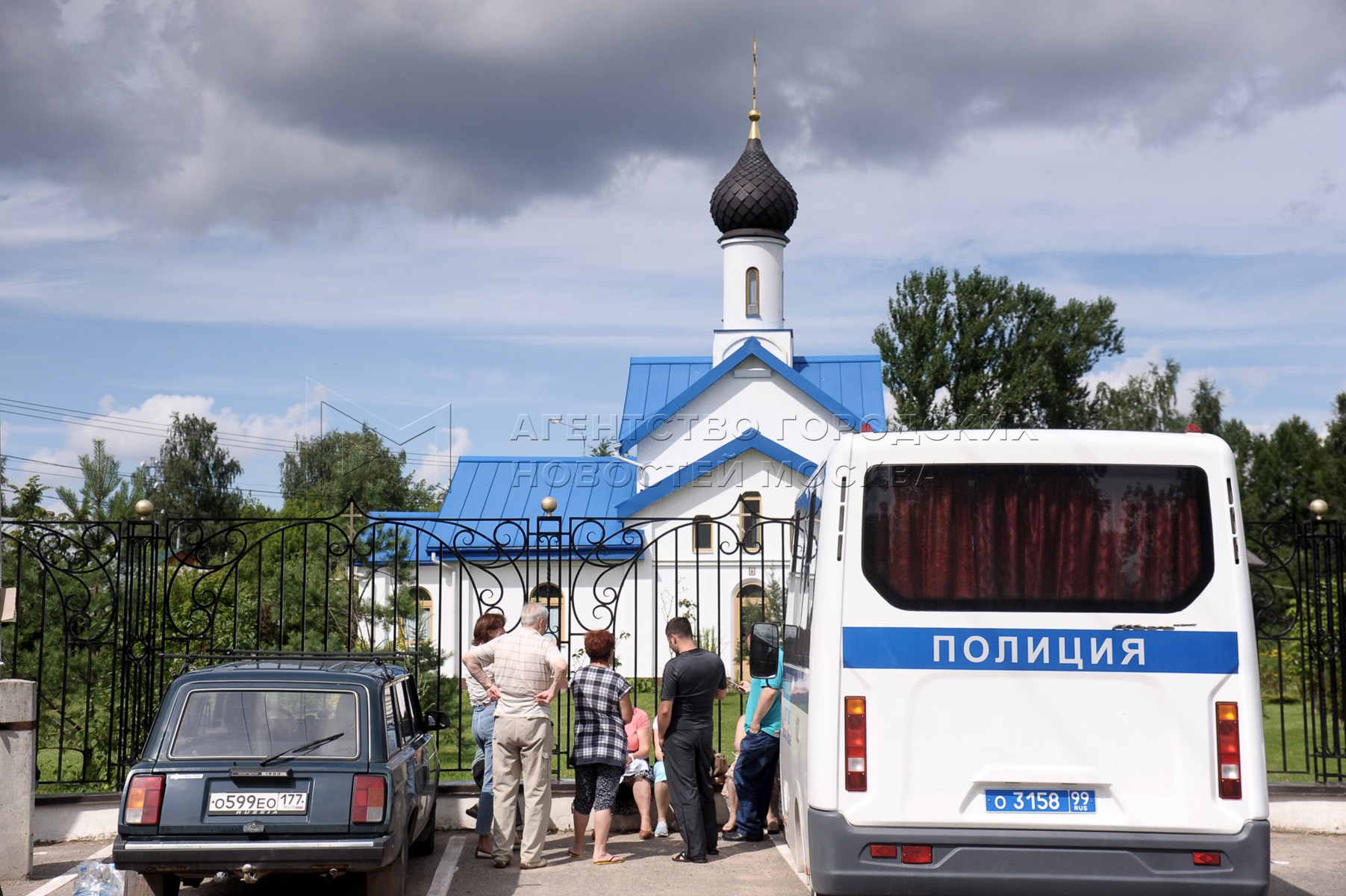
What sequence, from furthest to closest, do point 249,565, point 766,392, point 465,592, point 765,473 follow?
1. point 766,392
2. point 765,473
3. point 465,592
4. point 249,565

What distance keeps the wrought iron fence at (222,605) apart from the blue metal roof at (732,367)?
14114 mm

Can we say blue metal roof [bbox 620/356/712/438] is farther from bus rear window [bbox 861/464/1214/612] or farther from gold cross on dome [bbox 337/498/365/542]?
bus rear window [bbox 861/464/1214/612]

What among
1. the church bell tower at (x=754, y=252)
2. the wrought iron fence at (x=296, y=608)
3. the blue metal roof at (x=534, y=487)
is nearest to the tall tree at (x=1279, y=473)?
the church bell tower at (x=754, y=252)

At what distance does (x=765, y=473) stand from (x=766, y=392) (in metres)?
7.48

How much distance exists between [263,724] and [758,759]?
4.35m

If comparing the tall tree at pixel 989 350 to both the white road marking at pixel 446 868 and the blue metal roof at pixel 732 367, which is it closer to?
the blue metal roof at pixel 732 367

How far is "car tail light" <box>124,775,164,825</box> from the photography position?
273 inches

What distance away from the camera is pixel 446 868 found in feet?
30.7

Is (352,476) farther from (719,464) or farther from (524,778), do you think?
(524,778)

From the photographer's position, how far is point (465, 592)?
28.8 metres

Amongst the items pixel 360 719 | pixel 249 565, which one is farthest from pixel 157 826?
pixel 249 565

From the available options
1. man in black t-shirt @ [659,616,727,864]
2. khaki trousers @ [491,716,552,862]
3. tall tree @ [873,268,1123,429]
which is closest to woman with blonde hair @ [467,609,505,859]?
khaki trousers @ [491,716,552,862]

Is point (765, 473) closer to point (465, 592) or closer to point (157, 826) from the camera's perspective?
point (465, 592)

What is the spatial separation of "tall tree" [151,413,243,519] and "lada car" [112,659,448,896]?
223 ft
